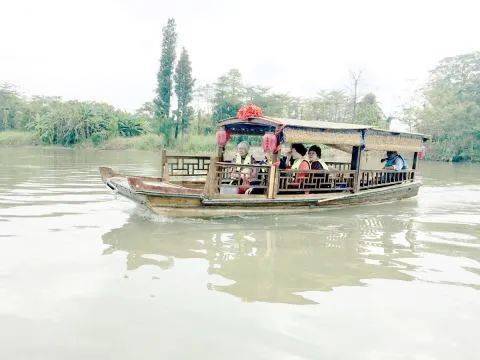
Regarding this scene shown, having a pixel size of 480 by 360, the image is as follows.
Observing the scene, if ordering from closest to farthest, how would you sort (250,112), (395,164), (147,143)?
(250,112), (395,164), (147,143)

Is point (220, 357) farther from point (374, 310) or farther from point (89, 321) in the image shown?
point (374, 310)

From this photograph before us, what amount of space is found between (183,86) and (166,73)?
5.00ft

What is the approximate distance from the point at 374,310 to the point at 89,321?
6.88 feet

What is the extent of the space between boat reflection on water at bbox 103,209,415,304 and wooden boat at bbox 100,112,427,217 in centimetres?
25

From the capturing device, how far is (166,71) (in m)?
32.2

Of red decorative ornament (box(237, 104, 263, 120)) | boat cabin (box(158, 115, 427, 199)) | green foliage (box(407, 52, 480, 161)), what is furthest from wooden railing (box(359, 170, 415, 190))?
green foliage (box(407, 52, 480, 161))

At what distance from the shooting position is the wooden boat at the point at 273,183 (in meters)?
6.19

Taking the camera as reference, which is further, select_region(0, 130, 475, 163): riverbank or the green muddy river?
select_region(0, 130, 475, 163): riverbank

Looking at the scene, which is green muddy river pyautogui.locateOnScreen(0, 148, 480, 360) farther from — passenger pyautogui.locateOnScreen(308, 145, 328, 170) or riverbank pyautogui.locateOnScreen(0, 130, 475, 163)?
riverbank pyautogui.locateOnScreen(0, 130, 475, 163)

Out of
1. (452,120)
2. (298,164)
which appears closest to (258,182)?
(298,164)

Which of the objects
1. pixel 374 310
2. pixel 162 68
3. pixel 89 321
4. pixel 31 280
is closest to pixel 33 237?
pixel 31 280

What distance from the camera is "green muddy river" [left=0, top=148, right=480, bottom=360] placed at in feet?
9.28

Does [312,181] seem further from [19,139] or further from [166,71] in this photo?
[19,139]

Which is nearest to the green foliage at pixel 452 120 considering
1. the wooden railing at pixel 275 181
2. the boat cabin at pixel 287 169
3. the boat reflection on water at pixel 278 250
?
the boat cabin at pixel 287 169
